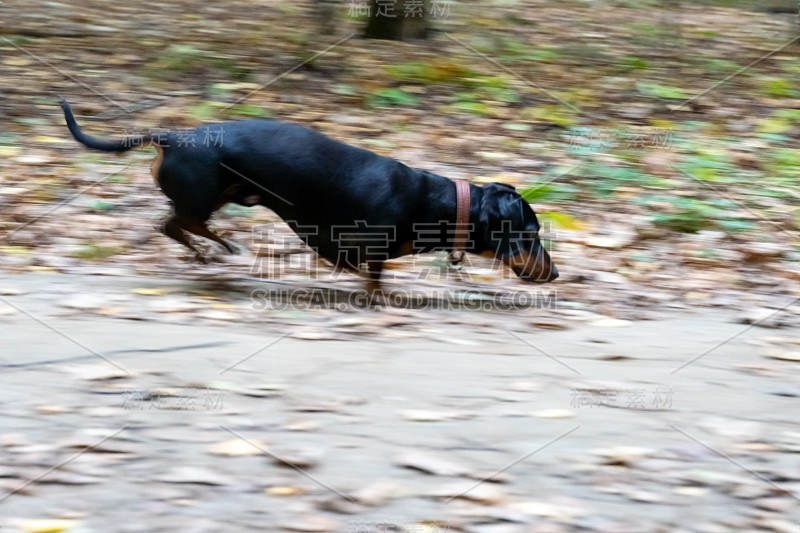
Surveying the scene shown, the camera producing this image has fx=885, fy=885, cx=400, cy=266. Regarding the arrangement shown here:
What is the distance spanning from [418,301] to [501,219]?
734 mm

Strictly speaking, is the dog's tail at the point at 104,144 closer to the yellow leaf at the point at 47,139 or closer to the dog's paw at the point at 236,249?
the dog's paw at the point at 236,249

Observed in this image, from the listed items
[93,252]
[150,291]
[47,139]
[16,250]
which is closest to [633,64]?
[47,139]

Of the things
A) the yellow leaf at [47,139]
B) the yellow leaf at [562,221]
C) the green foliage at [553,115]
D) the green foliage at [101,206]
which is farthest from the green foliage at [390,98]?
the green foliage at [101,206]

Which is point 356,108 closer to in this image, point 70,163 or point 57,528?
point 70,163

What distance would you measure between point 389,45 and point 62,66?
364cm

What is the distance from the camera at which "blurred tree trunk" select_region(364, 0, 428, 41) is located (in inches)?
411

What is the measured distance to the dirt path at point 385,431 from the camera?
289cm

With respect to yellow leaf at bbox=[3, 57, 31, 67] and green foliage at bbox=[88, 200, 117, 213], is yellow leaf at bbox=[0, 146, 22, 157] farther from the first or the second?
yellow leaf at bbox=[3, 57, 31, 67]

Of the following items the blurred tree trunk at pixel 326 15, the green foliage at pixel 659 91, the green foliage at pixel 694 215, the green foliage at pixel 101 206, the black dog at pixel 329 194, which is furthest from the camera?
the blurred tree trunk at pixel 326 15

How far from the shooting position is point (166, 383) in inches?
148

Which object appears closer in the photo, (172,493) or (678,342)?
(172,493)

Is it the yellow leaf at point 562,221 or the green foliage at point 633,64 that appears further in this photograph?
the green foliage at point 633,64

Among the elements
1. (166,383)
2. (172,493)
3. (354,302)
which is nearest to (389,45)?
(354,302)

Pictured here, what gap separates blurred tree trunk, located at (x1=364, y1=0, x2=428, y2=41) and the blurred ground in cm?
27
